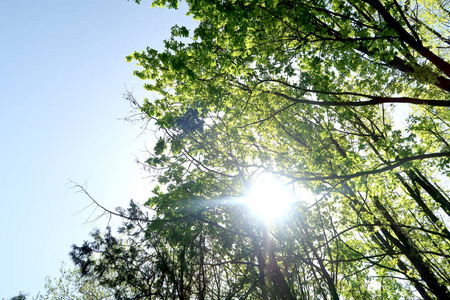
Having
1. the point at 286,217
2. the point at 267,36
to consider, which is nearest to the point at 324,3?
the point at 267,36

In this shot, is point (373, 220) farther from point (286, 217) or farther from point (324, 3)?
point (324, 3)

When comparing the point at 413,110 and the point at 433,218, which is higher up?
the point at 413,110

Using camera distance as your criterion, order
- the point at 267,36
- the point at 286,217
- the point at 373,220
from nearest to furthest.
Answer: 1. the point at 267,36
2. the point at 286,217
3. the point at 373,220

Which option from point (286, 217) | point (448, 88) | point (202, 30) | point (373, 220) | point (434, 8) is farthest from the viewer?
point (434, 8)

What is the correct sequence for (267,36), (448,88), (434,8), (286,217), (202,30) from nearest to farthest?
(448,88), (202,30), (267,36), (286,217), (434,8)

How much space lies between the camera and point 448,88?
4699 millimetres

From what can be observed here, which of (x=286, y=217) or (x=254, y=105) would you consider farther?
(x=254, y=105)

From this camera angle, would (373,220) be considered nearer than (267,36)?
No

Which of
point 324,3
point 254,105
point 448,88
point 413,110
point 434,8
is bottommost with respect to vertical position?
point 448,88

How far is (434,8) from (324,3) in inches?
340

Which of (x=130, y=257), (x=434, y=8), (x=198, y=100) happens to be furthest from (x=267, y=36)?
(x=434, y=8)

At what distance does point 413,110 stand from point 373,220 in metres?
8.30

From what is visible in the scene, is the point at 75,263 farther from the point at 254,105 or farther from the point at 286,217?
the point at 254,105

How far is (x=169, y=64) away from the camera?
536 centimetres
